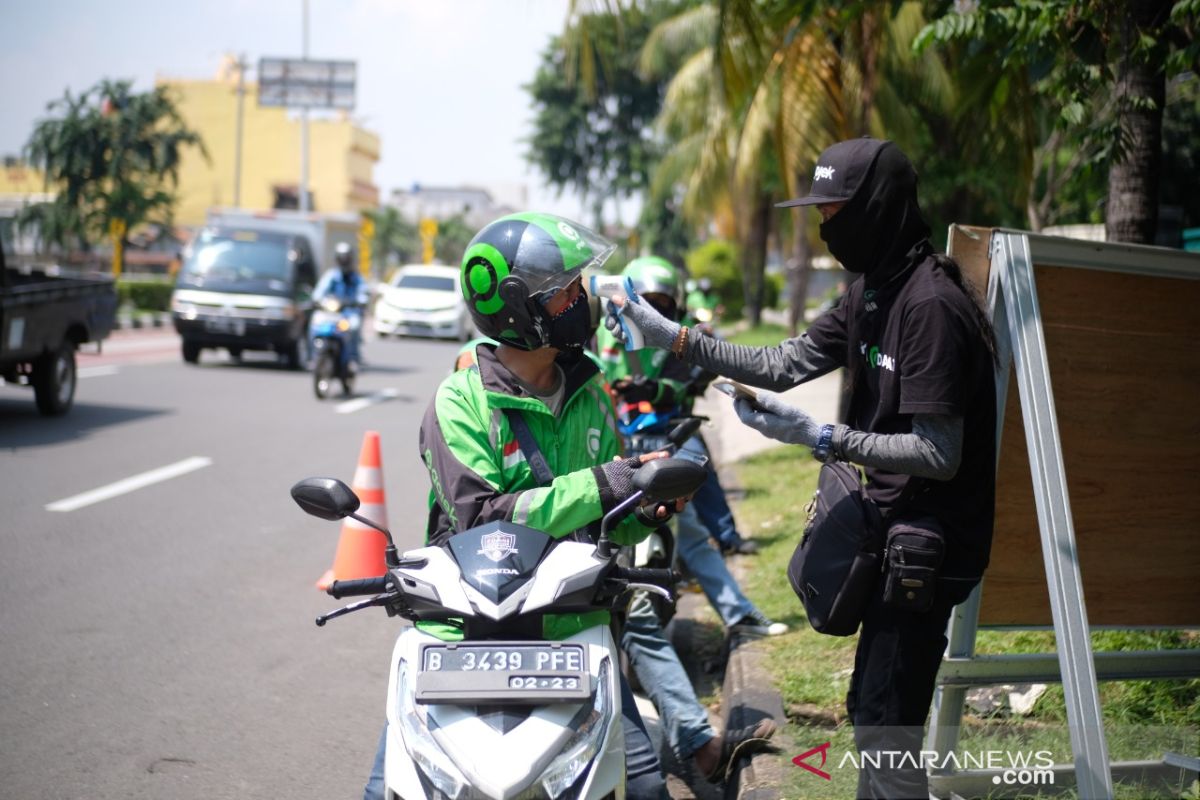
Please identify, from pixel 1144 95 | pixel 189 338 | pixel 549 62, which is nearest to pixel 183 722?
pixel 1144 95

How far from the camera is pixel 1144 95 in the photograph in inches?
214

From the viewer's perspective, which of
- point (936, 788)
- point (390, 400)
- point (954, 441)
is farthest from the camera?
point (390, 400)

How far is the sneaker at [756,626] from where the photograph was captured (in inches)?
236

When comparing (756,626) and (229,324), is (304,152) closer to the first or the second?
(229,324)

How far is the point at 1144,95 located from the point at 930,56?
351 inches

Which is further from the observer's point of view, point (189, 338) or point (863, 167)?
point (189, 338)

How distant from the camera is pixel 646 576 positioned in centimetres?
314

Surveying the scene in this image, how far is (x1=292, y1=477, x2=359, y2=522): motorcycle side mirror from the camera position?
3072 millimetres

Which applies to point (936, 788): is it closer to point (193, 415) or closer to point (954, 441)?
point (954, 441)

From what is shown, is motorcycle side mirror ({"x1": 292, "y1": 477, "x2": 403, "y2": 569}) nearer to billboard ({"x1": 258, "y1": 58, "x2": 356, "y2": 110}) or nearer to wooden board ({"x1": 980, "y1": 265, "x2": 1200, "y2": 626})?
wooden board ({"x1": 980, "y1": 265, "x2": 1200, "y2": 626})

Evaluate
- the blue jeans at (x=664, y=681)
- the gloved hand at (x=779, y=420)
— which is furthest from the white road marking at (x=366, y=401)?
the gloved hand at (x=779, y=420)

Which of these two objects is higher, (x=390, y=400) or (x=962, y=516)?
(x=962, y=516)

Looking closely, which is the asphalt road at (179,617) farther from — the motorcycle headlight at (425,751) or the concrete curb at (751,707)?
the motorcycle headlight at (425,751)

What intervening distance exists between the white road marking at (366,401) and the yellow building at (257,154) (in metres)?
61.1
